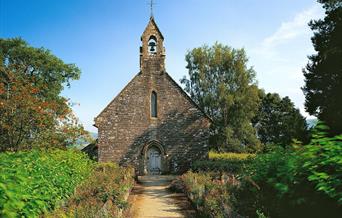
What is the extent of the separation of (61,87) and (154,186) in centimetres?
2697

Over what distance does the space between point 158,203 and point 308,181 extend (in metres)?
9.93

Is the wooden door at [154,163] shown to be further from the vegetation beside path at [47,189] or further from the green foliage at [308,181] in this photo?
the green foliage at [308,181]

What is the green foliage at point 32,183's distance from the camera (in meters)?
5.84

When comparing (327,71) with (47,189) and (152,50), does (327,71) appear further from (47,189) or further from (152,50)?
(47,189)

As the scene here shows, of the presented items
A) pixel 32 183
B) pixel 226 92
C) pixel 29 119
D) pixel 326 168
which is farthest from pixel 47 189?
pixel 226 92

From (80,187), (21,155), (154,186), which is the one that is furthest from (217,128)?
(21,155)

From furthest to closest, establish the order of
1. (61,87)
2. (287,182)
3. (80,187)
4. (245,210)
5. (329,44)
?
(61,87) < (329,44) < (80,187) < (245,210) < (287,182)

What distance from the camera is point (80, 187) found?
13.9 m

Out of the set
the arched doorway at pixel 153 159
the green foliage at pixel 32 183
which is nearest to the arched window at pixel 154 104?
the arched doorway at pixel 153 159

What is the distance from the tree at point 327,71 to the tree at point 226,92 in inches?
754

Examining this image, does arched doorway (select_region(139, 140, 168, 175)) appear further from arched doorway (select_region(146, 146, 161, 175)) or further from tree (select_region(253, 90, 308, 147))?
tree (select_region(253, 90, 308, 147))

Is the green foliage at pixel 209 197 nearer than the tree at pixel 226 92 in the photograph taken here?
Yes

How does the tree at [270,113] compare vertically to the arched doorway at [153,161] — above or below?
above

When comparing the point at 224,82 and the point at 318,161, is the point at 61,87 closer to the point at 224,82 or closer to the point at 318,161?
the point at 224,82
